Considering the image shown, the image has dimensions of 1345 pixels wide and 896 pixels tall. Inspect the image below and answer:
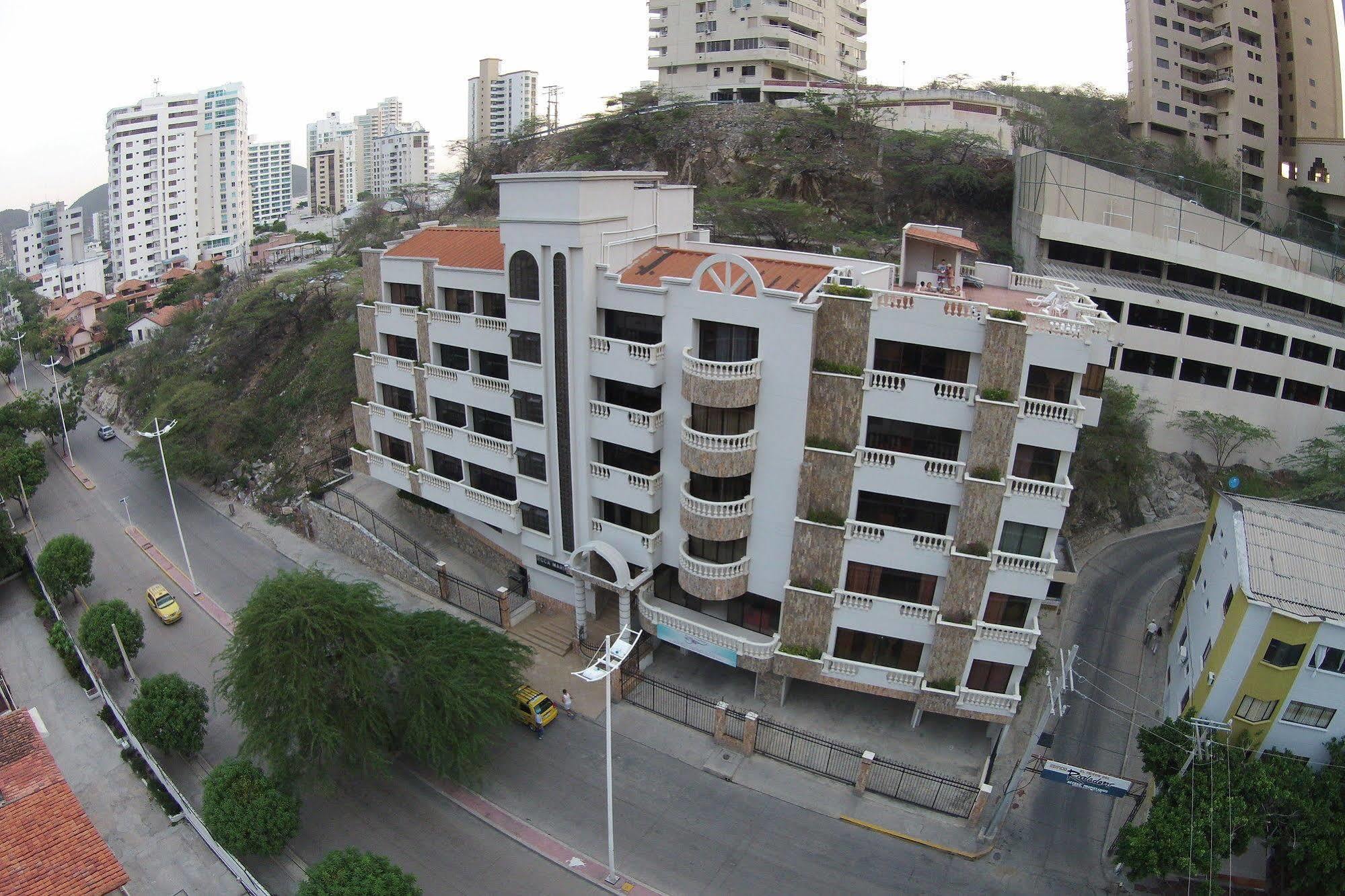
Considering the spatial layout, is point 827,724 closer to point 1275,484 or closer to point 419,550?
point 419,550

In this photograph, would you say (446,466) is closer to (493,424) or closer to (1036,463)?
(493,424)

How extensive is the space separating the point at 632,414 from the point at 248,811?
1698 centimetres

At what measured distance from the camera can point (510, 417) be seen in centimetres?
3167

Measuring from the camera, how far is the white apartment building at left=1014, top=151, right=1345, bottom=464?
44594 millimetres

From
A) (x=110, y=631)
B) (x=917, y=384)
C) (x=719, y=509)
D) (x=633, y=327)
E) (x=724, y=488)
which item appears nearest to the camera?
(x=917, y=384)

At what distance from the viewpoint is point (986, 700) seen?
25.5 metres

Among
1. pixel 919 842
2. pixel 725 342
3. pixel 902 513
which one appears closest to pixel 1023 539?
pixel 902 513

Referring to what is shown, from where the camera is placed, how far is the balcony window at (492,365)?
32.3 meters

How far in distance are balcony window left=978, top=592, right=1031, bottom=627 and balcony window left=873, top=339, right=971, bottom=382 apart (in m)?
7.25

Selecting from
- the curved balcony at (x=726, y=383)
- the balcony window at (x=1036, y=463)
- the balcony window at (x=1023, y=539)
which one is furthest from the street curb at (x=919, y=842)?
the curved balcony at (x=726, y=383)

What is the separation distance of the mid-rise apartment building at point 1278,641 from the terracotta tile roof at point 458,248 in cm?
2840

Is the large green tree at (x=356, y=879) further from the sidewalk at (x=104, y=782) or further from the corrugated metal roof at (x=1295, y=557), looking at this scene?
the corrugated metal roof at (x=1295, y=557)

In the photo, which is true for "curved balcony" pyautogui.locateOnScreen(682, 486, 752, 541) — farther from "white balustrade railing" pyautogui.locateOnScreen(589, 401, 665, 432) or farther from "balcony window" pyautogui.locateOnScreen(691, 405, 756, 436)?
"white balustrade railing" pyautogui.locateOnScreen(589, 401, 665, 432)

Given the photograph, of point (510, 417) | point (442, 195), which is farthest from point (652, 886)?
point (442, 195)
